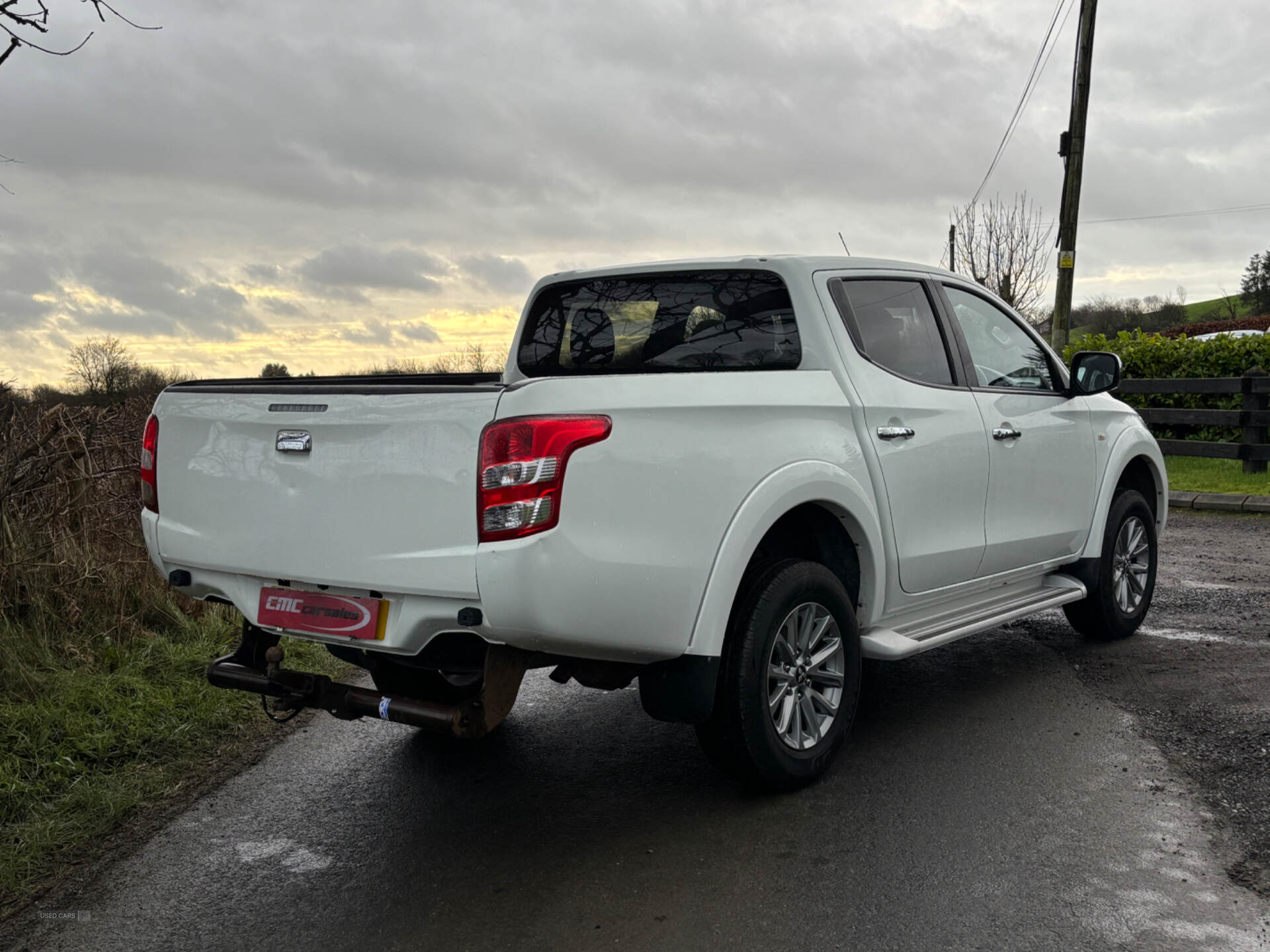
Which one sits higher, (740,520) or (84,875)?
(740,520)

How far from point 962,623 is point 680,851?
192 cm

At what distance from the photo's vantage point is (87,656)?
6.06 meters

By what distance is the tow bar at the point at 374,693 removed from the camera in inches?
146

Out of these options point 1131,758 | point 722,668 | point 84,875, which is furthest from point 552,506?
point 1131,758

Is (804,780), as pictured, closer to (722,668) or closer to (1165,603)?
A: (722,668)

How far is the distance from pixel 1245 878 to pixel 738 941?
1.60m

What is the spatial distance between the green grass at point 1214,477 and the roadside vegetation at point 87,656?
34.7 feet

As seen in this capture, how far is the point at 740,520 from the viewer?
12.7 feet

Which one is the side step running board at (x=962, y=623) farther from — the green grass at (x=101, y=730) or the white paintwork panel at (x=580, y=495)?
the green grass at (x=101, y=730)

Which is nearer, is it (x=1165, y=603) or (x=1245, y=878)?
(x=1245, y=878)

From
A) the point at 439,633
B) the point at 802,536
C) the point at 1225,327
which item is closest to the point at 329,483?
the point at 439,633

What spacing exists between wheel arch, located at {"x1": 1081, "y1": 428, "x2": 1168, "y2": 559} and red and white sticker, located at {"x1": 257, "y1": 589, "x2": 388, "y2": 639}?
13.8 ft

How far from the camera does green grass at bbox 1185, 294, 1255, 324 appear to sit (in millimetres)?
64256

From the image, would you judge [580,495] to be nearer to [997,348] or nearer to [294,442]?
[294,442]
